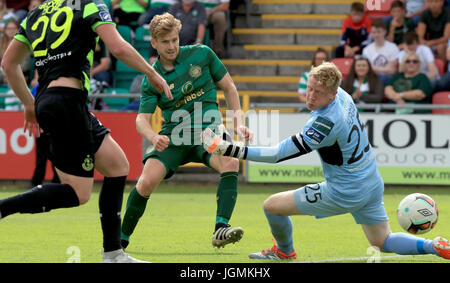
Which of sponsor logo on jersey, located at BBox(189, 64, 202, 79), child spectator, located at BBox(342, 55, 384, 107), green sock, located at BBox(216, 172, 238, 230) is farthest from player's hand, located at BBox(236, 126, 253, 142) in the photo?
child spectator, located at BBox(342, 55, 384, 107)

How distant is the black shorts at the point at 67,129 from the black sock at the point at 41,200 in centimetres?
14

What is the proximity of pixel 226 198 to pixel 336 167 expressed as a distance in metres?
1.26

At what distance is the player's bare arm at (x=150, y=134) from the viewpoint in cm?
677

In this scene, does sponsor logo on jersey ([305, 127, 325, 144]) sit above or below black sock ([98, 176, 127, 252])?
above

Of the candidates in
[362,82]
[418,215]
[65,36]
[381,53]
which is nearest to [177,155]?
[65,36]

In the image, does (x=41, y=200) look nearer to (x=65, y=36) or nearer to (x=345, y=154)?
(x=65, y=36)

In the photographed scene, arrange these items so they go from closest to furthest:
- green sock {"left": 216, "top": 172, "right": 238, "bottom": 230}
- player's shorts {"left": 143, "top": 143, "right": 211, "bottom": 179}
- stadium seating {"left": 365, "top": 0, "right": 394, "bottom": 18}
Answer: green sock {"left": 216, "top": 172, "right": 238, "bottom": 230}
player's shorts {"left": 143, "top": 143, "right": 211, "bottom": 179}
stadium seating {"left": 365, "top": 0, "right": 394, "bottom": 18}

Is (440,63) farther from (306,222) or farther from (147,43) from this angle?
(306,222)

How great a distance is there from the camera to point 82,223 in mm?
9773

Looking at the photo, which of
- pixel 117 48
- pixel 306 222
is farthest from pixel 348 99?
pixel 306 222

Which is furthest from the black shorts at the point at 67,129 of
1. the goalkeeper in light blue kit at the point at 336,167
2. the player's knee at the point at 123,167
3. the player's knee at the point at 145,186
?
the player's knee at the point at 145,186

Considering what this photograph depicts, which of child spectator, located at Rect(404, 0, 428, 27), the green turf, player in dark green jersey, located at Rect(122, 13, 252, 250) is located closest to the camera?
the green turf

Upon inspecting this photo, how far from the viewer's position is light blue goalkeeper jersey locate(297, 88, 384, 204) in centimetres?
625

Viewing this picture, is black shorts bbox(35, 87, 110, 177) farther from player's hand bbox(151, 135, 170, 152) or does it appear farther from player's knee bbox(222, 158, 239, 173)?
player's knee bbox(222, 158, 239, 173)
